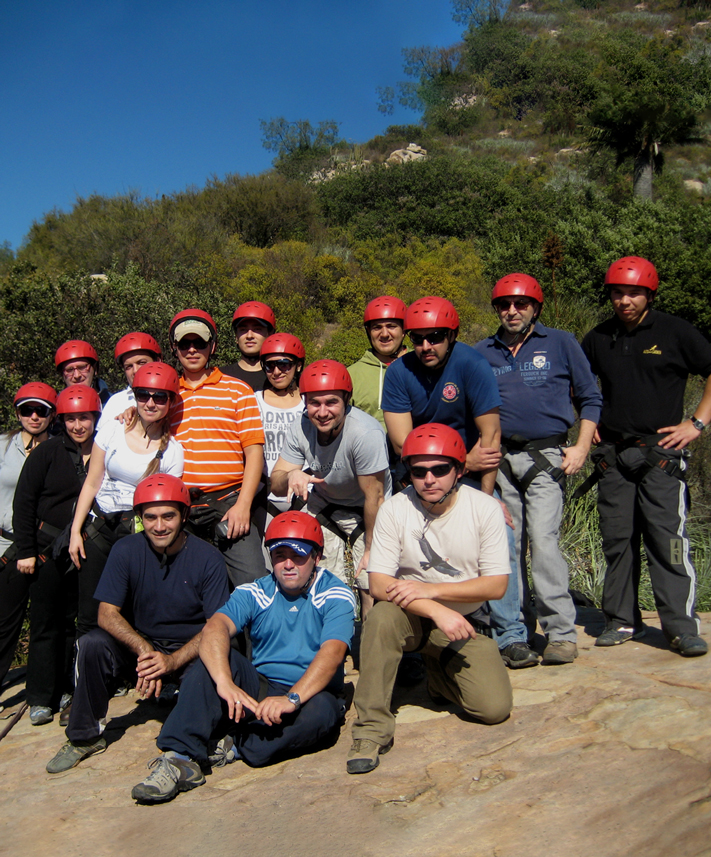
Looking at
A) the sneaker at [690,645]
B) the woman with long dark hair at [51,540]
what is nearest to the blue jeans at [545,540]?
the sneaker at [690,645]

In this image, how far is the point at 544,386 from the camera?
183 inches

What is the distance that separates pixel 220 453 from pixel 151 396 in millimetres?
568

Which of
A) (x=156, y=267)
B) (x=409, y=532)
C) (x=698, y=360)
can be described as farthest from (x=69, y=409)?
(x=156, y=267)

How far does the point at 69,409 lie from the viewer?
4867 millimetres

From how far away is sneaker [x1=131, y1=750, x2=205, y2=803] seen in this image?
3412mm

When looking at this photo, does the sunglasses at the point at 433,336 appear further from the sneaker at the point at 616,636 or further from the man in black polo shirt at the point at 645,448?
the sneaker at the point at 616,636

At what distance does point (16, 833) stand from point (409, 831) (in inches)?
72.9

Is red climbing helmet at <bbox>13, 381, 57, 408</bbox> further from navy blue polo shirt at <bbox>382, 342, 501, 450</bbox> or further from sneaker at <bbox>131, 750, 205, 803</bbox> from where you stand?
sneaker at <bbox>131, 750, 205, 803</bbox>

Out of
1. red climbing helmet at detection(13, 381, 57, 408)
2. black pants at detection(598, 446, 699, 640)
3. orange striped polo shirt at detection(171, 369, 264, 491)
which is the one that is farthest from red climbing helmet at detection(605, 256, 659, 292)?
red climbing helmet at detection(13, 381, 57, 408)

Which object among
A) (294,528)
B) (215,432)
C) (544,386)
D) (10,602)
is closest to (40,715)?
(10,602)

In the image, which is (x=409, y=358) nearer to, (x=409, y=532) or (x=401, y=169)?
(x=409, y=532)

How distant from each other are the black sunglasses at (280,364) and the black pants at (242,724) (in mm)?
2160

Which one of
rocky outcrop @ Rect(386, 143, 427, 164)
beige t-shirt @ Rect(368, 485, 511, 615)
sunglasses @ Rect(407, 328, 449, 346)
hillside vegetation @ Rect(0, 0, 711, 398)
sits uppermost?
rocky outcrop @ Rect(386, 143, 427, 164)

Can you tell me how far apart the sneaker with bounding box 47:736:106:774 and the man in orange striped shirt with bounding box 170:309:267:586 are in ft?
3.92
